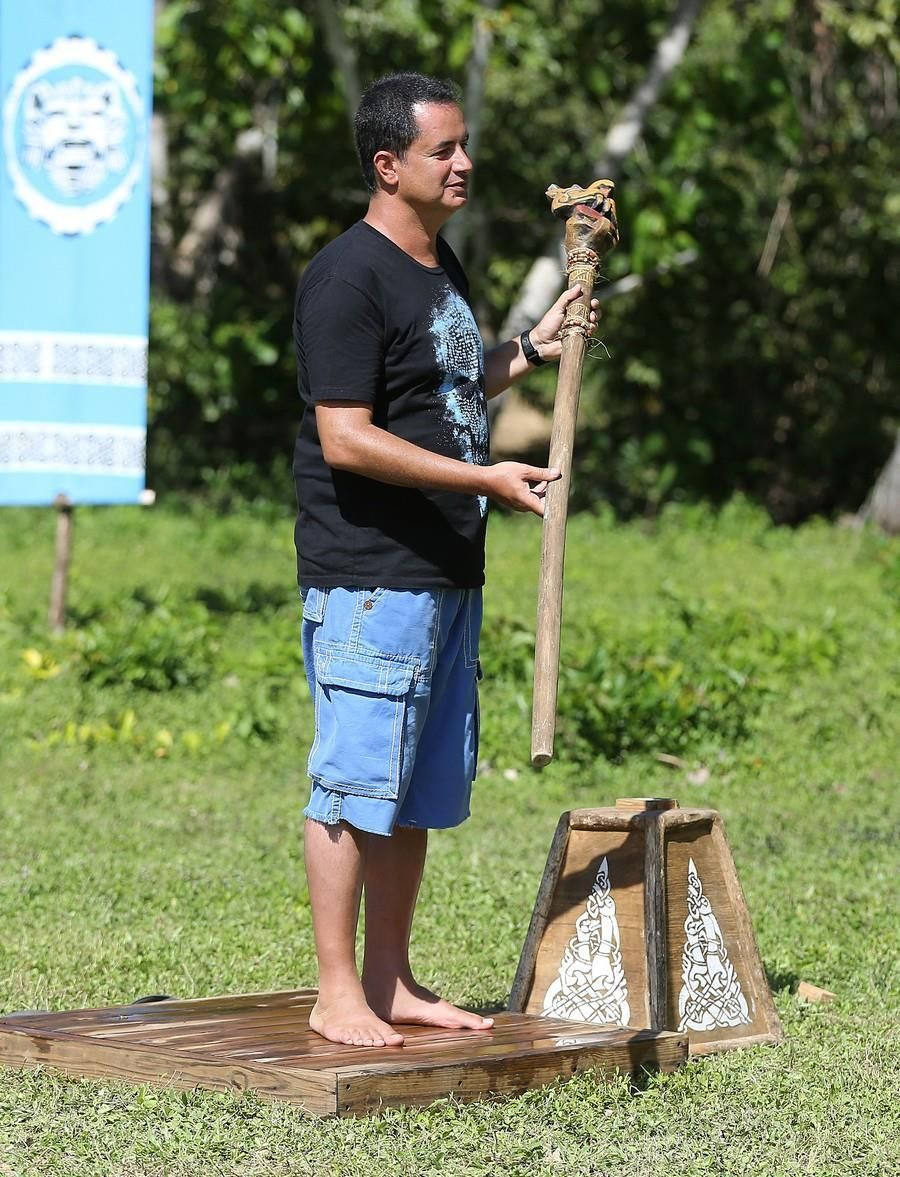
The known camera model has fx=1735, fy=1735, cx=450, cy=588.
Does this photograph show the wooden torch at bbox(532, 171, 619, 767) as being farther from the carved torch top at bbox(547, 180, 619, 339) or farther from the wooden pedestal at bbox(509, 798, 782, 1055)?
the wooden pedestal at bbox(509, 798, 782, 1055)

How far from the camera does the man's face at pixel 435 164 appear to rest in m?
3.77

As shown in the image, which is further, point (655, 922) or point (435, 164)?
point (655, 922)

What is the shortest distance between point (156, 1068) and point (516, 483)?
144 centimetres

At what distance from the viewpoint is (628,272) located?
50.0 ft

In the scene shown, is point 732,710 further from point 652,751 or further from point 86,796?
point 86,796

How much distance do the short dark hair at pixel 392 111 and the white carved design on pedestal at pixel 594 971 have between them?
177 cm

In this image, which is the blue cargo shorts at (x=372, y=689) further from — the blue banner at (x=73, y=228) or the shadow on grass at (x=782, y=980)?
the blue banner at (x=73, y=228)

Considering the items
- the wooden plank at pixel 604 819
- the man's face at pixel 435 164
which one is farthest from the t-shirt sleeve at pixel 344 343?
the wooden plank at pixel 604 819

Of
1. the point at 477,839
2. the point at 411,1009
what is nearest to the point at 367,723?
the point at 411,1009

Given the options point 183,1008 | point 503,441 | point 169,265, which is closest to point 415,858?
point 183,1008

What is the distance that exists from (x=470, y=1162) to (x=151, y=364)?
13450 millimetres

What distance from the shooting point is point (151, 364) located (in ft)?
52.8

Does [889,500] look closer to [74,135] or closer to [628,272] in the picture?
[628,272]

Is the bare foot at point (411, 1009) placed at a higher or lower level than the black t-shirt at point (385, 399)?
lower
